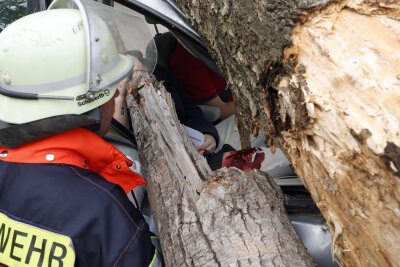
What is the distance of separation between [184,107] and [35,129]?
1635mm

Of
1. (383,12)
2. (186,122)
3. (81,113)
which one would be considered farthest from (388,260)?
(186,122)

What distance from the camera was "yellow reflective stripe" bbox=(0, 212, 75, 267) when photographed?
1238mm

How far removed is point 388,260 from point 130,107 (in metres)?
1.81

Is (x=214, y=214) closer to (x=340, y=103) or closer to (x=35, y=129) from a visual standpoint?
(x=340, y=103)

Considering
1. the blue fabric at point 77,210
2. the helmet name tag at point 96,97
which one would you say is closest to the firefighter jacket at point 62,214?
the blue fabric at point 77,210

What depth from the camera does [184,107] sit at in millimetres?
2887

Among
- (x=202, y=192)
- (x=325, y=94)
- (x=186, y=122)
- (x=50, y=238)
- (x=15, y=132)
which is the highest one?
(x=325, y=94)

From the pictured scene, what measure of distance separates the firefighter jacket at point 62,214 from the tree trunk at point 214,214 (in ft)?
0.56

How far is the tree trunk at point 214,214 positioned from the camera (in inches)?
46.0

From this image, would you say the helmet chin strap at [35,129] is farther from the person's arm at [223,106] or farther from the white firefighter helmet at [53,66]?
the person's arm at [223,106]

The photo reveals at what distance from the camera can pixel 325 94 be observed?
972 mm

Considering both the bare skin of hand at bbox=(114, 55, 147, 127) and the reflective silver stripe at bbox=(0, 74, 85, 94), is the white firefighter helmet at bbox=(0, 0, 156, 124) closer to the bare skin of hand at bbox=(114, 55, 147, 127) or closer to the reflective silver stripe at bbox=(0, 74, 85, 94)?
the reflective silver stripe at bbox=(0, 74, 85, 94)

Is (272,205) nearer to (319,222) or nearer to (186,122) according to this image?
(319,222)

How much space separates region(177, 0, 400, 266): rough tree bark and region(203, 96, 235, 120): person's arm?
6.19ft
